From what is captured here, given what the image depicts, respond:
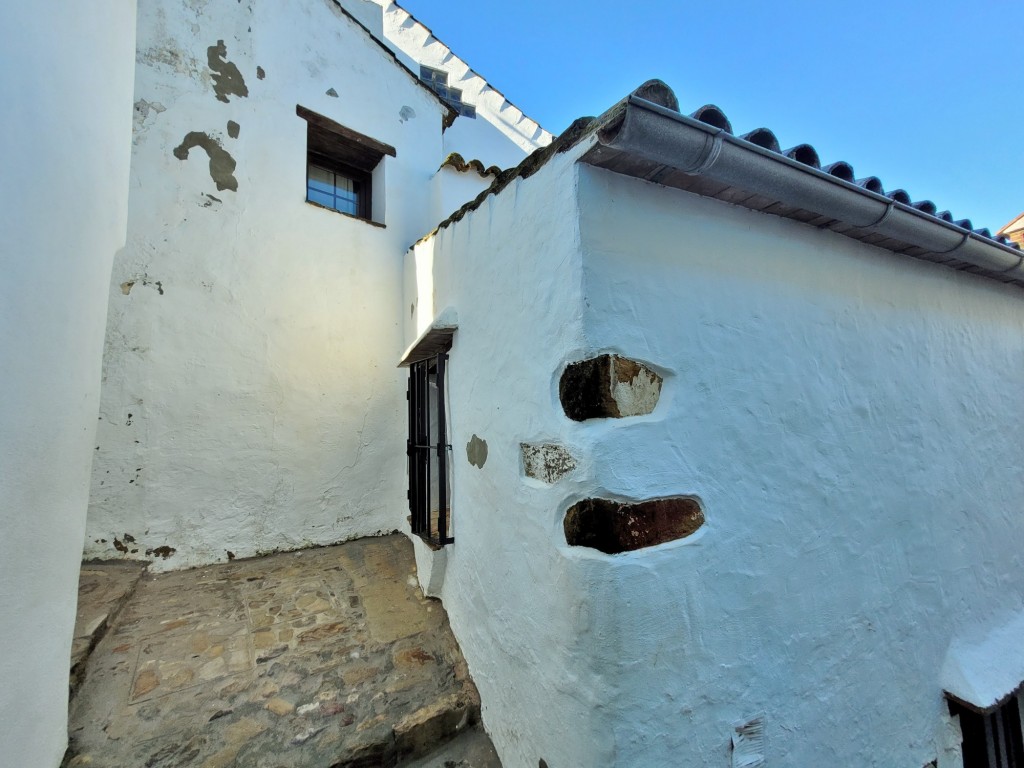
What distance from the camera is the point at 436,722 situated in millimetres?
1970

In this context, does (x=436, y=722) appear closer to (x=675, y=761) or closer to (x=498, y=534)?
(x=498, y=534)

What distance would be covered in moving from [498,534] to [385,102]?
4159 millimetres

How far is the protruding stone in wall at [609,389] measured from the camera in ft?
4.43

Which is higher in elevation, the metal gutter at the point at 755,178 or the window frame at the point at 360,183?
the window frame at the point at 360,183

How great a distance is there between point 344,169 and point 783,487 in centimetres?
443

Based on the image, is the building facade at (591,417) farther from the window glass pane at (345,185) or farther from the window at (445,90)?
the window at (445,90)

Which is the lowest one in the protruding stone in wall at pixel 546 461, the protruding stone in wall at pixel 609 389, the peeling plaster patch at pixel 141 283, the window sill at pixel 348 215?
the protruding stone in wall at pixel 546 461

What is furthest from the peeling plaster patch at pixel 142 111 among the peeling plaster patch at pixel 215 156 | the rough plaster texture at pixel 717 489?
the rough plaster texture at pixel 717 489

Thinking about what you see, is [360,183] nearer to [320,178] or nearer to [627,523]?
[320,178]

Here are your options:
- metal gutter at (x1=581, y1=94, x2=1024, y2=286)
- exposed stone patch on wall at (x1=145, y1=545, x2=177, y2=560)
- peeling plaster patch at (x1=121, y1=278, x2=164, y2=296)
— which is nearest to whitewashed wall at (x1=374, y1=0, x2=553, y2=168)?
peeling plaster patch at (x1=121, y1=278, x2=164, y2=296)

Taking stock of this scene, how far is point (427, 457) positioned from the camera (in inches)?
110

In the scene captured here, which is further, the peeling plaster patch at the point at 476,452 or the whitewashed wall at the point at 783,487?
the peeling plaster patch at the point at 476,452

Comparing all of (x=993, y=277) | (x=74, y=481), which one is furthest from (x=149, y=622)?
(x=993, y=277)

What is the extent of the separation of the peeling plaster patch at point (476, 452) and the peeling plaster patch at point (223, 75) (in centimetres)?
327
